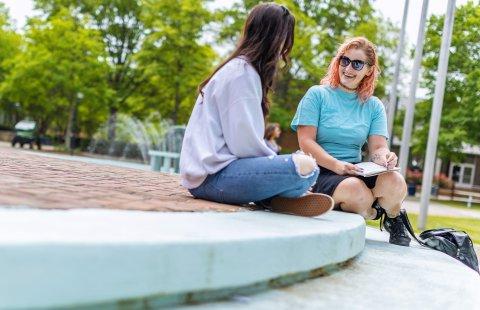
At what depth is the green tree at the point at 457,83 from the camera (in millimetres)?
22859

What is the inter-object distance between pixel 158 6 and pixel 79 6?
8805 mm

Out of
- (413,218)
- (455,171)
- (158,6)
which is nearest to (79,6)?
(158,6)

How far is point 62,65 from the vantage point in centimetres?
2897

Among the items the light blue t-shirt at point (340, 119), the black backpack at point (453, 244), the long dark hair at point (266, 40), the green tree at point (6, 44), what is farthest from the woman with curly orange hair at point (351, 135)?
the green tree at point (6, 44)

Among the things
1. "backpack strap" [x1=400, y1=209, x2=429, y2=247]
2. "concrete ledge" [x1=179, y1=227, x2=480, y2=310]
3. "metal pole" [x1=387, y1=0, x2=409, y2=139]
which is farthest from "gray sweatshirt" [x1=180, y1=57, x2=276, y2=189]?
"metal pole" [x1=387, y1=0, x2=409, y2=139]

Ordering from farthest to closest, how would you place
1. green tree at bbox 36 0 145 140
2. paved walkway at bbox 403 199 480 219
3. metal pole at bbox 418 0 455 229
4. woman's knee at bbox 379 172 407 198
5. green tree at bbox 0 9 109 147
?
1. green tree at bbox 36 0 145 140
2. green tree at bbox 0 9 109 147
3. paved walkway at bbox 403 199 480 219
4. metal pole at bbox 418 0 455 229
5. woman's knee at bbox 379 172 407 198

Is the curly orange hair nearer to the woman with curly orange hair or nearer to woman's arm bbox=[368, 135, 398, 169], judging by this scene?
the woman with curly orange hair

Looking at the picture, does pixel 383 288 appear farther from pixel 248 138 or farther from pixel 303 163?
pixel 248 138

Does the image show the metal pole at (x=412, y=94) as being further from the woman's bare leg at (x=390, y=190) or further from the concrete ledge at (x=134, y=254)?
the concrete ledge at (x=134, y=254)

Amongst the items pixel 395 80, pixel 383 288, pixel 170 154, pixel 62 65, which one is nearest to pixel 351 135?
pixel 383 288

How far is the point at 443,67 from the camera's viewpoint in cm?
1129

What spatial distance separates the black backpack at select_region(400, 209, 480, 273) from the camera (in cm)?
447

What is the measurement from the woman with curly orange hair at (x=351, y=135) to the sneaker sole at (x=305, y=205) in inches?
24.4

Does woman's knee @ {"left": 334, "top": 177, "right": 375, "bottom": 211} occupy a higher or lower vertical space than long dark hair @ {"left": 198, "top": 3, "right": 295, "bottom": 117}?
lower
